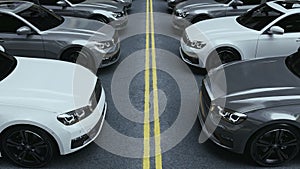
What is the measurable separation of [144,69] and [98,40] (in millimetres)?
1317

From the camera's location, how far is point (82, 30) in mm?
7438

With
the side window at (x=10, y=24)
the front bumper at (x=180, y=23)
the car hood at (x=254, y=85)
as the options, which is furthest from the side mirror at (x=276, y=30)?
the side window at (x=10, y=24)

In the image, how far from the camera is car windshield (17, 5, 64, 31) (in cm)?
706

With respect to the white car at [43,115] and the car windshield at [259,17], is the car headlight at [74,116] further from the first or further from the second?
the car windshield at [259,17]

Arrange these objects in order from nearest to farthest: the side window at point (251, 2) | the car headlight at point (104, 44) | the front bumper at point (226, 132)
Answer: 1. the front bumper at point (226, 132)
2. the car headlight at point (104, 44)
3. the side window at point (251, 2)

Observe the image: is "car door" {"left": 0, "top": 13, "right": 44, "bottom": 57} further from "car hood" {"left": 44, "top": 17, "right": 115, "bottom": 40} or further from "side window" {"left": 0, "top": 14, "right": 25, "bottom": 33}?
"car hood" {"left": 44, "top": 17, "right": 115, "bottom": 40}

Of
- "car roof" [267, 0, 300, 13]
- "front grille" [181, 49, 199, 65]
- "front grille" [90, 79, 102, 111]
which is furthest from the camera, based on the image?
"front grille" [181, 49, 199, 65]

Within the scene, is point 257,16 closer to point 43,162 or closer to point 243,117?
point 243,117

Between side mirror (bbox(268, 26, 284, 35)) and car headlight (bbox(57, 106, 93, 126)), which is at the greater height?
side mirror (bbox(268, 26, 284, 35))

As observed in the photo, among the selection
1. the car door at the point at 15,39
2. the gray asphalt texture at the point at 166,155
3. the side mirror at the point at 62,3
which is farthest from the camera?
the side mirror at the point at 62,3

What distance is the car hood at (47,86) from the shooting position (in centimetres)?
439

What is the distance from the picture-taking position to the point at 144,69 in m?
7.79

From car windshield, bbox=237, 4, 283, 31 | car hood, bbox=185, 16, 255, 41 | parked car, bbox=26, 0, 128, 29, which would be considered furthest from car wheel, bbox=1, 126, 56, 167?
parked car, bbox=26, 0, 128, 29

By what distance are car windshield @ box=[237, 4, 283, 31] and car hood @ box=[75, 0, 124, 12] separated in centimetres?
387
